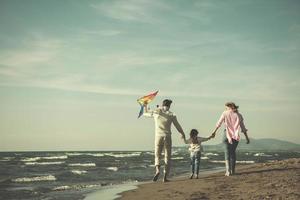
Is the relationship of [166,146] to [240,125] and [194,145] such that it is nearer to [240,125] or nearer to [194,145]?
[194,145]

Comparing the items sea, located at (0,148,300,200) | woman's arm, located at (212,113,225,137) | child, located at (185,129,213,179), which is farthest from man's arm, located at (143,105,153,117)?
sea, located at (0,148,300,200)

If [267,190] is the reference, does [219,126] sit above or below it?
above

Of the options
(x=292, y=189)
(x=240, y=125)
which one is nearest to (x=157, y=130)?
(x=240, y=125)

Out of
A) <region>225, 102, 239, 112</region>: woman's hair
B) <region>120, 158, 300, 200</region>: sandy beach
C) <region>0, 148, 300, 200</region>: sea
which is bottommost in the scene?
<region>0, 148, 300, 200</region>: sea

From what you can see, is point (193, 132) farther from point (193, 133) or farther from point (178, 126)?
point (178, 126)

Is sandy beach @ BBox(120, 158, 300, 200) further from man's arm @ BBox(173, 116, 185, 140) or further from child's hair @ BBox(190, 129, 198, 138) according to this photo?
child's hair @ BBox(190, 129, 198, 138)

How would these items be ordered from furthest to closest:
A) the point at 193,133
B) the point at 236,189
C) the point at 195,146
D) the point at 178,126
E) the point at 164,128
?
the point at 193,133 → the point at 195,146 → the point at 178,126 → the point at 164,128 → the point at 236,189

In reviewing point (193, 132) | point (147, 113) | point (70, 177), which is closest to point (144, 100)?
point (147, 113)

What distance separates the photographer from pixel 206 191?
7.77 metres

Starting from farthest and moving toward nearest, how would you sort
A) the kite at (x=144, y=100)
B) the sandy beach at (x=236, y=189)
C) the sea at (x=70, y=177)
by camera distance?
the sea at (x=70, y=177) → the kite at (x=144, y=100) → the sandy beach at (x=236, y=189)

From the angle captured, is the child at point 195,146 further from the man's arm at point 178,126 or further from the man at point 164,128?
the man at point 164,128

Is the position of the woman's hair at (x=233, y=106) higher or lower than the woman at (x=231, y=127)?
higher

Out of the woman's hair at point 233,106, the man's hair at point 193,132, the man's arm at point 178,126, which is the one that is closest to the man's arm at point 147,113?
the man's arm at point 178,126

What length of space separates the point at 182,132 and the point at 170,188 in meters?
1.69
